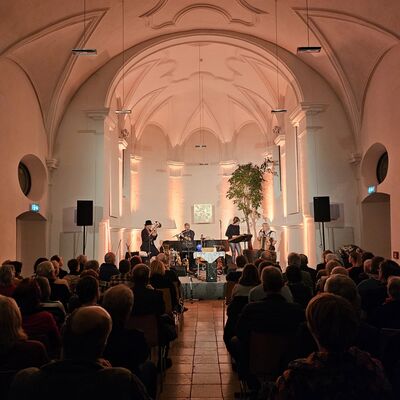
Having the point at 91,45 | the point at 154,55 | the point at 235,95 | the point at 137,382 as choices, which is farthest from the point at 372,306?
the point at 235,95

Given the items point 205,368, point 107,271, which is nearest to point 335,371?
point 205,368

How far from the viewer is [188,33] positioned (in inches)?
491

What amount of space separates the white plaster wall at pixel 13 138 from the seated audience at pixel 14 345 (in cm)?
735

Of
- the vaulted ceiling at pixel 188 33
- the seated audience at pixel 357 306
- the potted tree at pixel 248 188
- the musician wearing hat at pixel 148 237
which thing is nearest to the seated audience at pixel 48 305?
the seated audience at pixel 357 306

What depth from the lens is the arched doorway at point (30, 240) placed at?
39.6 ft

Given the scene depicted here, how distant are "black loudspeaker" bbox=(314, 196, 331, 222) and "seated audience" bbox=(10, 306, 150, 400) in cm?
979

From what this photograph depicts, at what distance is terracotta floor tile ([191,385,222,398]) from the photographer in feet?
14.6

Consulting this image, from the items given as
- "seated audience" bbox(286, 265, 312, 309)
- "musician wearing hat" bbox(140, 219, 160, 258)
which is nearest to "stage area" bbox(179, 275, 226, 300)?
"musician wearing hat" bbox(140, 219, 160, 258)

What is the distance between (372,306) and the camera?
446 centimetres

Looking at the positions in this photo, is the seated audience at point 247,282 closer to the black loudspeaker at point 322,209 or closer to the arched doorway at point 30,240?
the black loudspeaker at point 322,209

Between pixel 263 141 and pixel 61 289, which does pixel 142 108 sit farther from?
pixel 61 289

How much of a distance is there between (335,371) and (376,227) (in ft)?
35.2

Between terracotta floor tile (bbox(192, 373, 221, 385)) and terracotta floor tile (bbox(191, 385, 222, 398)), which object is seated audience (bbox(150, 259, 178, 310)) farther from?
terracotta floor tile (bbox(191, 385, 222, 398))

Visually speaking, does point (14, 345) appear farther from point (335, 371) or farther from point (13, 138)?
point (13, 138)
